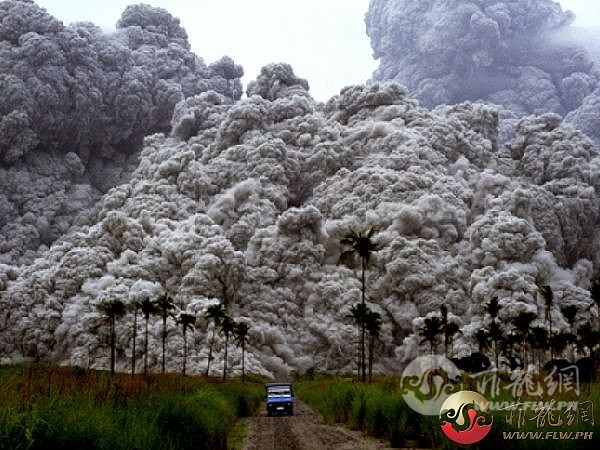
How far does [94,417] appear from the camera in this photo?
32.3ft

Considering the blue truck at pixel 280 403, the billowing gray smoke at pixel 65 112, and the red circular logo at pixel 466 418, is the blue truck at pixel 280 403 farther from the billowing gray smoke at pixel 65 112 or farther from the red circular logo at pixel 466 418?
the billowing gray smoke at pixel 65 112

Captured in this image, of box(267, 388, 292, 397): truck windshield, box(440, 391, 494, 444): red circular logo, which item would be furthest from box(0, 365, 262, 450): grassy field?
box(267, 388, 292, 397): truck windshield

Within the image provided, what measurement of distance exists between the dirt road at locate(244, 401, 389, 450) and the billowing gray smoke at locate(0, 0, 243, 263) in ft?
387

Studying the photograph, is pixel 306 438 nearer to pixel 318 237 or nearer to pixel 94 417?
pixel 94 417

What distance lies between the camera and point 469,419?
13.3 m

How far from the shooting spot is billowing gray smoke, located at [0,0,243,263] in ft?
438

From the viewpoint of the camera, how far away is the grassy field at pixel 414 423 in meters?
10.8

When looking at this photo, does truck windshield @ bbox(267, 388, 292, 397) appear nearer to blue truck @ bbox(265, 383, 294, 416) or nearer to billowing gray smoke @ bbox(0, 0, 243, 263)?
blue truck @ bbox(265, 383, 294, 416)

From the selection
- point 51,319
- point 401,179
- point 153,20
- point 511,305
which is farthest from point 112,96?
point 511,305

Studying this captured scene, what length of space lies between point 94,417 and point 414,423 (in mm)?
10868

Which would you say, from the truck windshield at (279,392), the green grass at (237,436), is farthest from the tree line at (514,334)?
the green grass at (237,436)

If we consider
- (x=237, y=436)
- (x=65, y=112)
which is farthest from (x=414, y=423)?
(x=65, y=112)

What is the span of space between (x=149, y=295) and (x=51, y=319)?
18581mm

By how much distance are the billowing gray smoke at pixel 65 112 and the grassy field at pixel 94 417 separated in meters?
126
